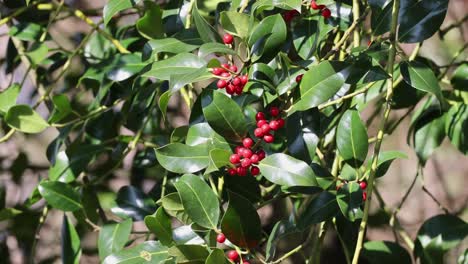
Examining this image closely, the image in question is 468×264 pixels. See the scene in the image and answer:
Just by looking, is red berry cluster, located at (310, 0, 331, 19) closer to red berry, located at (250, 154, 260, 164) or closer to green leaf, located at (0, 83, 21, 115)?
red berry, located at (250, 154, 260, 164)

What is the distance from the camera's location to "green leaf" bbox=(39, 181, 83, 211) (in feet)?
4.25

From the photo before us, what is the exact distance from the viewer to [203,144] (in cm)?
101

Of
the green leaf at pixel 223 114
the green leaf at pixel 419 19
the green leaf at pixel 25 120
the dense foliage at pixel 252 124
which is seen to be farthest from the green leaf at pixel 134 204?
the green leaf at pixel 419 19

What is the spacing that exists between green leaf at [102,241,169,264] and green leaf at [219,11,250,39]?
11.9 inches

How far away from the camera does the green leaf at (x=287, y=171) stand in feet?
2.90

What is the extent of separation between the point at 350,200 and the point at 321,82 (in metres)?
0.17

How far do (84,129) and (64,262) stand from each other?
0.26m

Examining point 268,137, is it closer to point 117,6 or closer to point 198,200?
point 198,200

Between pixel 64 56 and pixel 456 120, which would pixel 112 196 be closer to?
pixel 64 56

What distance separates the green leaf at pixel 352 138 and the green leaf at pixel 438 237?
37 centimetres

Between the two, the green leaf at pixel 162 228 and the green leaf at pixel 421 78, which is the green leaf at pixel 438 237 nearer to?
the green leaf at pixel 421 78

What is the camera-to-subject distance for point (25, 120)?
1.31 m

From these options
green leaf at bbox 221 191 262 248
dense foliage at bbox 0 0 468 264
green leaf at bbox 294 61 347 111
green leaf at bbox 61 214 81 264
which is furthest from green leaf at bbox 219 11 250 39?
green leaf at bbox 61 214 81 264

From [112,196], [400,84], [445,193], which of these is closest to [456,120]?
[400,84]
